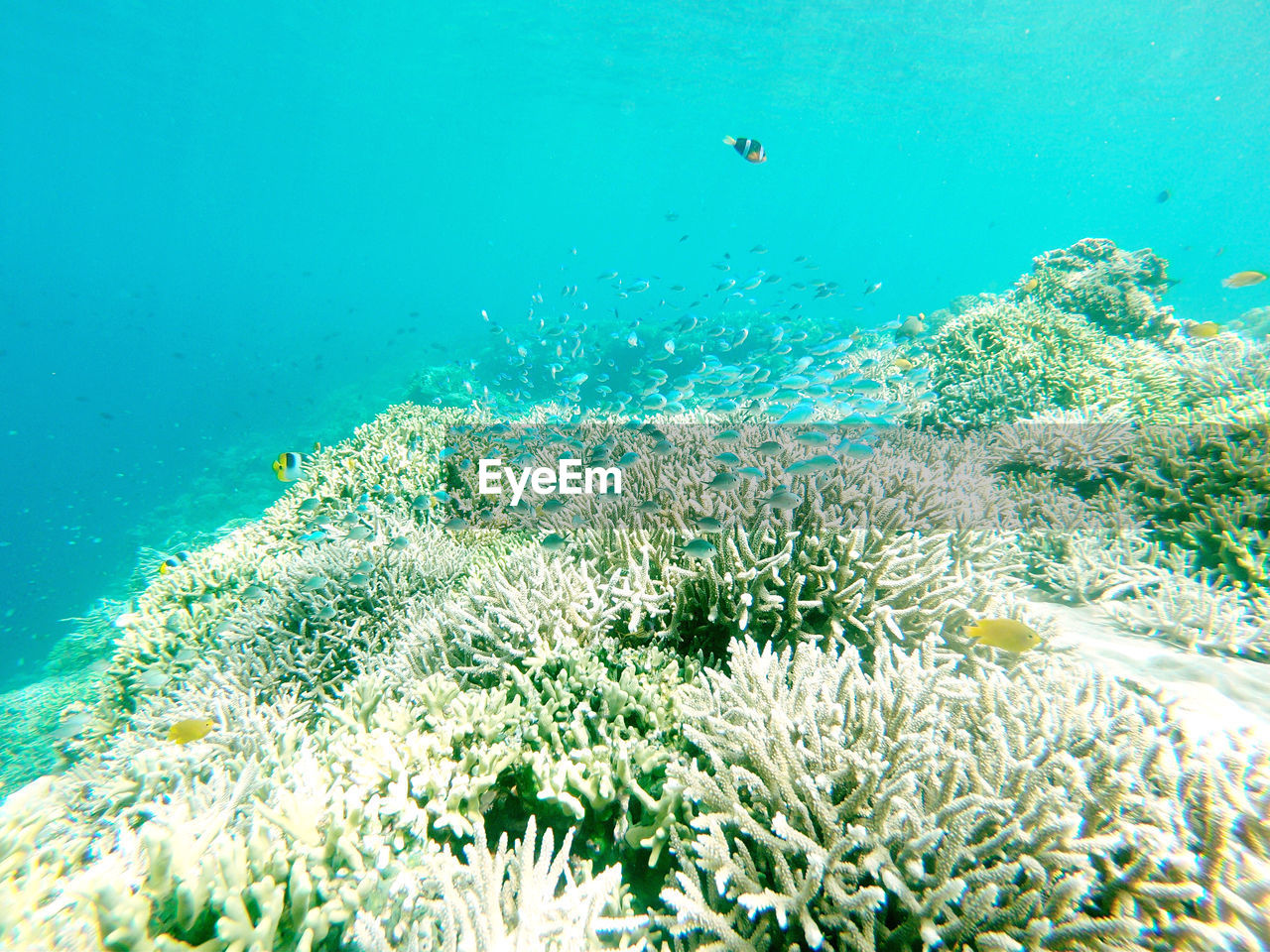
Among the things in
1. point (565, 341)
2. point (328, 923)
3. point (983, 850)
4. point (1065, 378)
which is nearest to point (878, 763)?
point (983, 850)

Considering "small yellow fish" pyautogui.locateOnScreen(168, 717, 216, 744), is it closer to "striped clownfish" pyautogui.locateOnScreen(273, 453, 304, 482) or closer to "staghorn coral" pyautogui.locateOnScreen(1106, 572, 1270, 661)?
"striped clownfish" pyautogui.locateOnScreen(273, 453, 304, 482)

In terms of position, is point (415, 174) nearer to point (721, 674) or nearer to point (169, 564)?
point (169, 564)

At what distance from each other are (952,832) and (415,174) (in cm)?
14703

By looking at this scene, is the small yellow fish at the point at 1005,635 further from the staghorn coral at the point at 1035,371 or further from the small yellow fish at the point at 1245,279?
the small yellow fish at the point at 1245,279

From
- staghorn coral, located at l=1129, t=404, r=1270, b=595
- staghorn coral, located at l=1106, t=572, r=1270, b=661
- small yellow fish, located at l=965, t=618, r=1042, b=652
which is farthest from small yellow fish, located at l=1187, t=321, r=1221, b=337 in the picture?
small yellow fish, located at l=965, t=618, r=1042, b=652

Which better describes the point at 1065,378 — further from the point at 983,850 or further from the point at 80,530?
the point at 80,530

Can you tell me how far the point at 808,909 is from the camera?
1.69 metres

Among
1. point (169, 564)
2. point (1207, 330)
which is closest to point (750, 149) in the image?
point (1207, 330)

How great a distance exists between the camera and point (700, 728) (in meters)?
2.48

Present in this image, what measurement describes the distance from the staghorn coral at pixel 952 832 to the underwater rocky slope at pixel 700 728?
0.04 feet

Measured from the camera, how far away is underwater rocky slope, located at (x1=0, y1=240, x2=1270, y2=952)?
1687 mm

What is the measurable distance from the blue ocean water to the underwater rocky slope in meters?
14.5

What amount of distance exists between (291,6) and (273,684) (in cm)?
5694

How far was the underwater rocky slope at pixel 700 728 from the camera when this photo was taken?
169 cm
